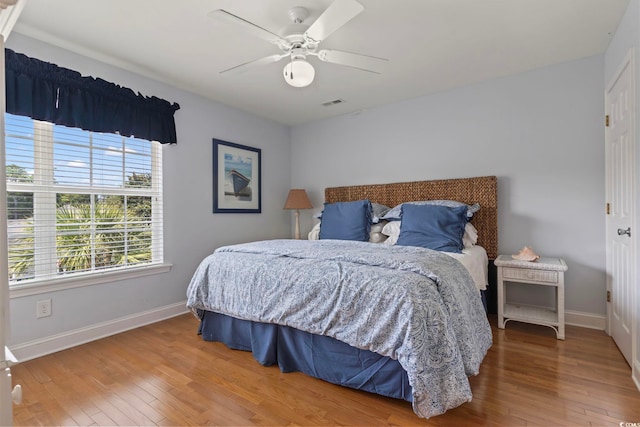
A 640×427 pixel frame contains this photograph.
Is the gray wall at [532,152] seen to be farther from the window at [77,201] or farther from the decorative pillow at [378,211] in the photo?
the window at [77,201]

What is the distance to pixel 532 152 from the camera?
299 cm

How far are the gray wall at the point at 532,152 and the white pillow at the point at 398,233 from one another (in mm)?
352

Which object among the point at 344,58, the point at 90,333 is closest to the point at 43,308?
the point at 90,333

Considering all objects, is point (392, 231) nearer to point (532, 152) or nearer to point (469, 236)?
point (469, 236)

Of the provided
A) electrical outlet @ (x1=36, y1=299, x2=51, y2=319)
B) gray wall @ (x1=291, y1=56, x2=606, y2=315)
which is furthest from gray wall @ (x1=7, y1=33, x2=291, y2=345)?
gray wall @ (x1=291, y1=56, x2=606, y2=315)

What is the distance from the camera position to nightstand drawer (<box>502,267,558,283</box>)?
99.7 inches

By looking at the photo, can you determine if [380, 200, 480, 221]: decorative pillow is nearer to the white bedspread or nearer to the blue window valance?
the white bedspread

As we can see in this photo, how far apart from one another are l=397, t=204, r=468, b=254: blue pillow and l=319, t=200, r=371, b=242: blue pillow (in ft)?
1.52

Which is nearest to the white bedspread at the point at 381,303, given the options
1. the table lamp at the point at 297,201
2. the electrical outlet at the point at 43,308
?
the electrical outlet at the point at 43,308

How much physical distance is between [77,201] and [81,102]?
0.81 metres

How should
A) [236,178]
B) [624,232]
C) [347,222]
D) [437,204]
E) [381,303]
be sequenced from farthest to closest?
[236,178] < [347,222] < [437,204] < [624,232] < [381,303]

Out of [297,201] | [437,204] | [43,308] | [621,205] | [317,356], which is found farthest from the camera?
[297,201]

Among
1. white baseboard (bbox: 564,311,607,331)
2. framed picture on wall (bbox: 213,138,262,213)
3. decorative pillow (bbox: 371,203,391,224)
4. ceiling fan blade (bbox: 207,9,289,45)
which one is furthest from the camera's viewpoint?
framed picture on wall (bbox: 213,138,262,213)

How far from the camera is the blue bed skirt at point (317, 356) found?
1.69 meters
